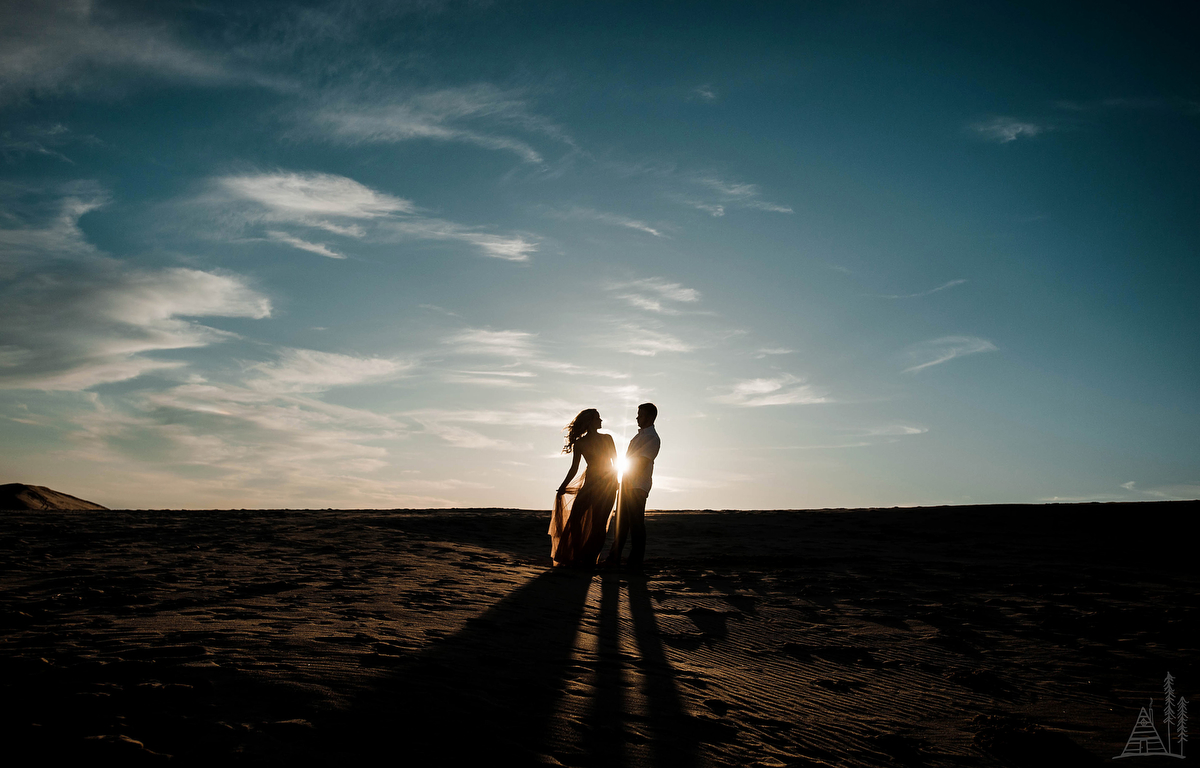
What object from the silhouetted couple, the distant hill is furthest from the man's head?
the distant hill

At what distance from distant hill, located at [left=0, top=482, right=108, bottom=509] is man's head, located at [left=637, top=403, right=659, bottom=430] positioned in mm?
16160

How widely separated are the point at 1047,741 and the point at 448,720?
315 cm

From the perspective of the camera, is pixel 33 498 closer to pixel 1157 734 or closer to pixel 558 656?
pixel 558 656

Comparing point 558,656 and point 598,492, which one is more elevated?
point 598,492

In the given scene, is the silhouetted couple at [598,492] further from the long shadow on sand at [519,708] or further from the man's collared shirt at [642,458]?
the long shadow on sand at [519,708]

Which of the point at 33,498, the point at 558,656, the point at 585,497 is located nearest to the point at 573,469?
the point at 585,497

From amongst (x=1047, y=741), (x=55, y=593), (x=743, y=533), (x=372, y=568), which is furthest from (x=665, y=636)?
(x=743, y=533)

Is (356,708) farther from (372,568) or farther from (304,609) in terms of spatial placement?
(372,568)

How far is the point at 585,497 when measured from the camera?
8.73 meters

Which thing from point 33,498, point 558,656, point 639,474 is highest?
point 639,474

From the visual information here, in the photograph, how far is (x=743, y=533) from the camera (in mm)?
13109

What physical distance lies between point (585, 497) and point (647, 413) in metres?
1.38

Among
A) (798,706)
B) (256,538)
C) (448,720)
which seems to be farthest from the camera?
(256,538)

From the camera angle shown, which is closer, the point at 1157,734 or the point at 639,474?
the point at 1157,734
